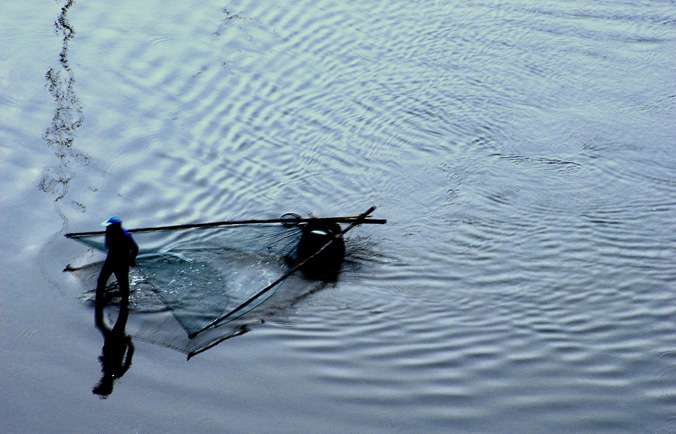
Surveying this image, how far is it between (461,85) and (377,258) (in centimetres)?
436

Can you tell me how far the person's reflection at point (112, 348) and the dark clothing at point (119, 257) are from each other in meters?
0.10

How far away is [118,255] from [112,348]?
0.78 m

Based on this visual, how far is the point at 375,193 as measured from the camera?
7.63 meters

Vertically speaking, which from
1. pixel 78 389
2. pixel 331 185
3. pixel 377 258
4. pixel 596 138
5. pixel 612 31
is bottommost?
pixel 78 389

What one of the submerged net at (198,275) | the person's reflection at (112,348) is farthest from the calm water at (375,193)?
the submerged net at (198,275)

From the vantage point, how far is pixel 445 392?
5.23 meters

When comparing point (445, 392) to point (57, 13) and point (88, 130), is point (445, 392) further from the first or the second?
point (57, 13)

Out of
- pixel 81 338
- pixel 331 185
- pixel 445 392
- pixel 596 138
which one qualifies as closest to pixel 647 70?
pixel 596 138

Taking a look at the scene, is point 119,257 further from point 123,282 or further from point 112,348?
point 112,348

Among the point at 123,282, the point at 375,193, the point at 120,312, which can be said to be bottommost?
the point at 120,312

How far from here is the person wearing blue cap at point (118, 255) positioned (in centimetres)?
523

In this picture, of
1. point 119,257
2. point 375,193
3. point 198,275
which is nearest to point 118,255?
point 119,257

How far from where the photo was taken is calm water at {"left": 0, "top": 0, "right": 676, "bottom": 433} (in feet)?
16.9

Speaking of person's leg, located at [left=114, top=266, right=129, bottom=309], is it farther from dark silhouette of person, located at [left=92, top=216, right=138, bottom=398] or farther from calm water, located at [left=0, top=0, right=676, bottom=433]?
calm water, located at [left=0, top=0, right=676, bottom=433]
